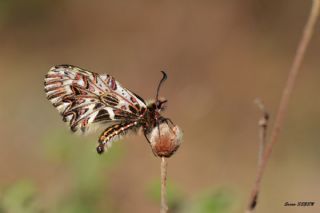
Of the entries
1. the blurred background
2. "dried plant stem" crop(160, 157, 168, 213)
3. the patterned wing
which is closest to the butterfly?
the patterned wing

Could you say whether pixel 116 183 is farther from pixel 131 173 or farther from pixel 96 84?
pixel 96 84

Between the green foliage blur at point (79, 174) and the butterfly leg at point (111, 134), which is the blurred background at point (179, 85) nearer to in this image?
the green foliage blur at point (79, 174)

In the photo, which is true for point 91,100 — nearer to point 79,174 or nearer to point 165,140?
point 165,140

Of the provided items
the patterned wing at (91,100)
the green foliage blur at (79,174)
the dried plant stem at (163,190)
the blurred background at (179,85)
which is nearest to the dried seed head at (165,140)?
the dried plant stem at (163,190)

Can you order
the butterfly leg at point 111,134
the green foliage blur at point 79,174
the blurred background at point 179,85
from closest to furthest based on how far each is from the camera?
the butterfly leg at point 111,134
the green foliage blur at point 79,174
the blurred background at point 179,85

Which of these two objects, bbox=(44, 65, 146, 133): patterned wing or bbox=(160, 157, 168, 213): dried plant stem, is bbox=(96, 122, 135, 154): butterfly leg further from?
bbox=(160, 157, 168, 213): dried plant stem

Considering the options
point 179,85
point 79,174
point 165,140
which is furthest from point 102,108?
point 179,85
